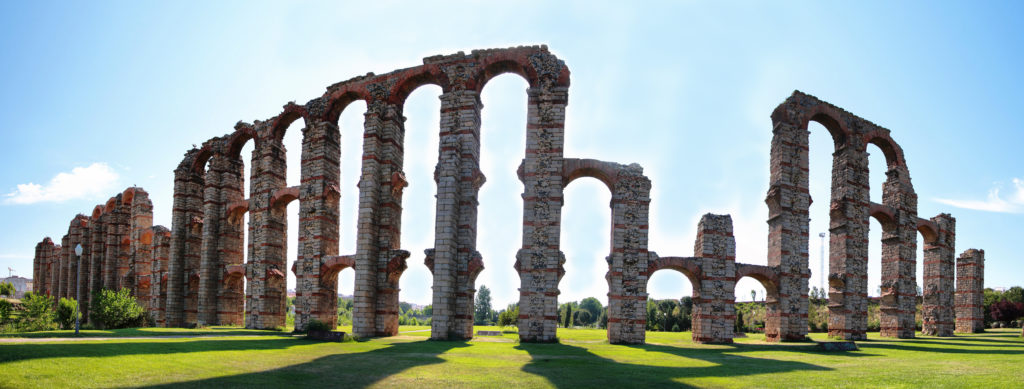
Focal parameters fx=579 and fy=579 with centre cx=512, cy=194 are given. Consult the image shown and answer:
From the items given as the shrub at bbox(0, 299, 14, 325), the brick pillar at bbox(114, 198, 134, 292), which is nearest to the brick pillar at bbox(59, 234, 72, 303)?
the brick pillar at bbox(114, 198, 134, 292)

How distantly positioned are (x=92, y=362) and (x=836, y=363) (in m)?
18.6

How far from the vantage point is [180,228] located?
36.4 m

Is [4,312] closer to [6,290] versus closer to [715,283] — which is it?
[715,283]

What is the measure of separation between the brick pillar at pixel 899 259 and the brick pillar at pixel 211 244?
3906 centimetres

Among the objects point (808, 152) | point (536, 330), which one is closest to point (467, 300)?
point (536, 330)

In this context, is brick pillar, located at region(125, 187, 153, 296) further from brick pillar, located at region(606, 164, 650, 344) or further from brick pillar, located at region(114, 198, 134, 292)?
brick pillar, located at region(606, 164, 650, 344)

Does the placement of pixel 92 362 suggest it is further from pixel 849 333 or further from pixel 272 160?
pixel 849 333

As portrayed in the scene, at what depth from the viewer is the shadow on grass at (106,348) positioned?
1299 centimetres

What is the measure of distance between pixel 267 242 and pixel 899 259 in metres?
36.2

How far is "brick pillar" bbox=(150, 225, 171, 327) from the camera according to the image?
37438mm

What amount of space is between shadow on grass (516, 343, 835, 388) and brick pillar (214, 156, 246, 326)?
73.1 ft

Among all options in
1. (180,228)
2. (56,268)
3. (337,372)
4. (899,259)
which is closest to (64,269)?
(56,268)

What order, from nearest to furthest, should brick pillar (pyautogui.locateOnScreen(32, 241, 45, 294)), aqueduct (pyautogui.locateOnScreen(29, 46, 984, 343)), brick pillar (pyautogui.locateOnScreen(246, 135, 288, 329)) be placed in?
aqueduct (pyautogui.locateOnScreen(29, 46, 984, 343)) < brick pillar (pyautogui.locateOnScreen(246, 135, 288, 329)) < brick pillar (pyautogui.locateOnScreen(32, 241, 45, 294))

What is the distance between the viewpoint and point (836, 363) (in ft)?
53.8
